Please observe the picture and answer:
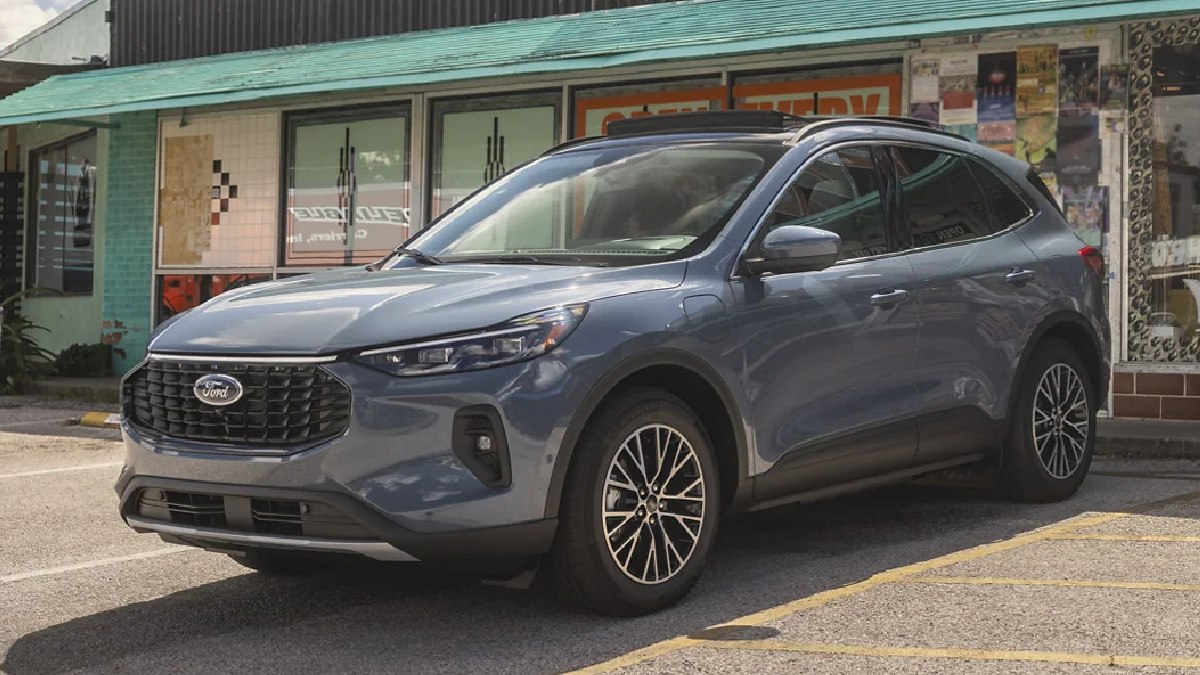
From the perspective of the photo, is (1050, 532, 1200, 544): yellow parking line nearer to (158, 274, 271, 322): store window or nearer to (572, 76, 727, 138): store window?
(572, 76, 727, 138): store window

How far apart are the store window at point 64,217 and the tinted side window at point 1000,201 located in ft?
47.3

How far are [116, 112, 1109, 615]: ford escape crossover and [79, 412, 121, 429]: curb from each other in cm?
802

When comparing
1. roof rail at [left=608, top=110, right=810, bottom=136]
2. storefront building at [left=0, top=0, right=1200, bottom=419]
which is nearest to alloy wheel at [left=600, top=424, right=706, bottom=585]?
roof rail at [left=608, top=110, right=810, bottom=136]

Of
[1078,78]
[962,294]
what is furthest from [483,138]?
[962,294]

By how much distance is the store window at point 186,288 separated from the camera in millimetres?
17703

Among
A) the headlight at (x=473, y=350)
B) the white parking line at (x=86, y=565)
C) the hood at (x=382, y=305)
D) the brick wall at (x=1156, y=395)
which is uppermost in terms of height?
the hood at (x=382, y=305)

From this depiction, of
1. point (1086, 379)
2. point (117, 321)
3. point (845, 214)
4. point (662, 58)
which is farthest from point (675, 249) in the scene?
point (117, 321)

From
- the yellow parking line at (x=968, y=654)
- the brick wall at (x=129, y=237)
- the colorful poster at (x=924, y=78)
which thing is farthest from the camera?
the brick wall at (x=129, y=237)

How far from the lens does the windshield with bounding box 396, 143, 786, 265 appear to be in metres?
5.89

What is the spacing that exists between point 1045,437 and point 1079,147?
5.22 m

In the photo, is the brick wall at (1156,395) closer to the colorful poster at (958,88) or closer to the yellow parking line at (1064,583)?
the colorful poster at (958,88)

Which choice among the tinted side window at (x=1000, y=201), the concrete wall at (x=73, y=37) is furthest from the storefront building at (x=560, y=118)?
the tinted side window at (x=1000, y=201)

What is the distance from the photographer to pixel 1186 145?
11.7m

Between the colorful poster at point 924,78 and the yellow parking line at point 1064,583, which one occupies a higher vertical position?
the colorful poster at point 924,78
